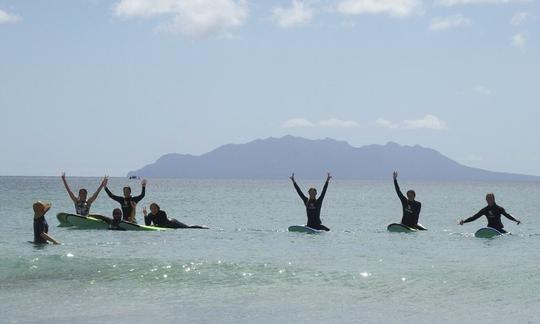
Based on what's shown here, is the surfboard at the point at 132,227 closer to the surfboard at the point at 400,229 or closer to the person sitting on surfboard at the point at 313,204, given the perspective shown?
the person sitting on surfboard at the point at 313,204

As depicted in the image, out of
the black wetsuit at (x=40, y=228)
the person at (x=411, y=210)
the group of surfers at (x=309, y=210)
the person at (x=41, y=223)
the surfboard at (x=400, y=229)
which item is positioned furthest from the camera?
the surfboard at (x=400, y=229)

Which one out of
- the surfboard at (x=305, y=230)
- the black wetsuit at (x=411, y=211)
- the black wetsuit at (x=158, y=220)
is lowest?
the surfboard at (x=305, y=230)

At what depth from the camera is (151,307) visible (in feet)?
47.4

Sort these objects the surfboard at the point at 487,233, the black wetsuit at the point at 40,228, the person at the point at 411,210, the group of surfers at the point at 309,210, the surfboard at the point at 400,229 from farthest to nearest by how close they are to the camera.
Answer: the surfboard at the point at 400,229, the person at the point at 411,210, the surfboard at the point at 487,233, the group of surfers at the point at 309,210, the black wetsuit at the point at 40,228

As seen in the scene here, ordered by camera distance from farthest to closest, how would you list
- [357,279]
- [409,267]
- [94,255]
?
[94,255], [409,267], [357,279]

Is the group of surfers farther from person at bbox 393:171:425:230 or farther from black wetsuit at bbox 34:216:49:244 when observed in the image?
black wetsuit at bbox 34:216:49:244

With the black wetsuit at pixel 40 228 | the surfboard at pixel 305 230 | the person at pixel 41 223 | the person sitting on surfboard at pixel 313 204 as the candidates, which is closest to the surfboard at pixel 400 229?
the person sitting on surfboard at pixel 313 204

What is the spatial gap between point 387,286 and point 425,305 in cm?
219

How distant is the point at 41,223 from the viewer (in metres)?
22.0

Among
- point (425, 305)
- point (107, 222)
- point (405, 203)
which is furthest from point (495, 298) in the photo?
point (107, 222)

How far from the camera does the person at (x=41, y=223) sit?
68.4ft

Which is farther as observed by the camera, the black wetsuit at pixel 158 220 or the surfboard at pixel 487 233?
the black wetsuit at pixel 158 220

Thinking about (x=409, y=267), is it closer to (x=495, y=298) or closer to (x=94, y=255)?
(x=495, y=298)

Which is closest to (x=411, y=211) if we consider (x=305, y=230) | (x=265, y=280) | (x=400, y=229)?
(x=400, y=229)
